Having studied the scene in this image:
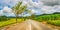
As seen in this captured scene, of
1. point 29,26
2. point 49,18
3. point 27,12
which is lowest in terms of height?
point 29,26

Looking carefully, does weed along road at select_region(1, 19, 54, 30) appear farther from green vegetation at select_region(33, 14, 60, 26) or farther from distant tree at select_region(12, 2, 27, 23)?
distant tree at select_region(12, 2, 27, 23)

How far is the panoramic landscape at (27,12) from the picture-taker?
3.34 metres

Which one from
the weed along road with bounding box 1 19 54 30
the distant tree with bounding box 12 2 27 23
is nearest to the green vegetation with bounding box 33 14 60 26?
the weed along road with bounding box 1 19 54 30

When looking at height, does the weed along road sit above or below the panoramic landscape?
below

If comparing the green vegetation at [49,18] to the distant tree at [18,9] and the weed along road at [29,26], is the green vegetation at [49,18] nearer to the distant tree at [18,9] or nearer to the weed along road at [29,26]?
the weed along road at [29,26]

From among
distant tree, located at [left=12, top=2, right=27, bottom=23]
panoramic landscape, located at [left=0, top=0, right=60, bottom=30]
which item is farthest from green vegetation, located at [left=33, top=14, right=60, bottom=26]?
distant tree, located at [left=12, top=2, right=27, bottom=23]

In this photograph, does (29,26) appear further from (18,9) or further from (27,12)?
(18,9)

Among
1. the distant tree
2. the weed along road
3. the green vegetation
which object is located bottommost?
the weed along road

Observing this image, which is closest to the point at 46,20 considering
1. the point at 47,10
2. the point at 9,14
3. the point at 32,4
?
the point at 47,10

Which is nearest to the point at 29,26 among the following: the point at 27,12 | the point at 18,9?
the point at 27,12

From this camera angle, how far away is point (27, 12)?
11.1 feet

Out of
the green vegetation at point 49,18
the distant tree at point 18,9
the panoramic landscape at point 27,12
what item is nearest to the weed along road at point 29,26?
the panoramic landscape at point 27,12

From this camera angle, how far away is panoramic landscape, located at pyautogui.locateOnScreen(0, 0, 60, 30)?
131 inches

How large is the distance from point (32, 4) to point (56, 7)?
0.50 metres
